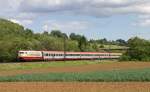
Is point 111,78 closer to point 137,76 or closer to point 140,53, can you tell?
point 137,76

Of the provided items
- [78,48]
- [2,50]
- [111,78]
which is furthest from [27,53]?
[78,48]

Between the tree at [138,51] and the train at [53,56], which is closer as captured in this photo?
the train at [53,56]

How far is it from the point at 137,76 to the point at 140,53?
7851 centimetres

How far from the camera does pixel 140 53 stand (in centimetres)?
12156
